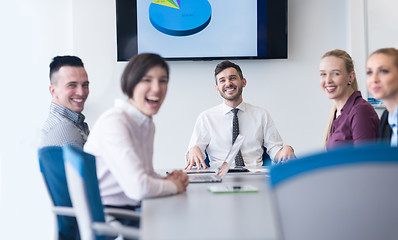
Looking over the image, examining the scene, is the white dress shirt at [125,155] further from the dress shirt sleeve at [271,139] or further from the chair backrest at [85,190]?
the dress shirt sleeve at [271,139]

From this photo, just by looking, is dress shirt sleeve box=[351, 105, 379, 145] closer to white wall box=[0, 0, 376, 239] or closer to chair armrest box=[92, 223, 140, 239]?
chair armrest box=[92, 223, 140, 239]

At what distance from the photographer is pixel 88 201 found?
1627mm

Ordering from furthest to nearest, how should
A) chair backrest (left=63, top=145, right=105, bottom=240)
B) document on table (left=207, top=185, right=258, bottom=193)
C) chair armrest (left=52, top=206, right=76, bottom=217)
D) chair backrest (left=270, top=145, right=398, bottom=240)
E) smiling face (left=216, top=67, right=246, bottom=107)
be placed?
smiling face (left=216, top=67, right=246, bottom=107), chair armrest (left=52, top=206, right=76, bottom=217), document on table (left=207, top=185, right=258, bottom=193), chair backrest (left=63, top=145, right=105, bottom=240), chair backrest (left=270, top=145, right=398, bottom=240)

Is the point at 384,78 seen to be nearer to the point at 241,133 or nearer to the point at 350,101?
the point at 350,101

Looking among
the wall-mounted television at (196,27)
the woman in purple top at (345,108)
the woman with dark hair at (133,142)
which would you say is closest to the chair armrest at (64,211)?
the woman with dark hair at (133,142)

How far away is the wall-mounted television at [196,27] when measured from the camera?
185 inches

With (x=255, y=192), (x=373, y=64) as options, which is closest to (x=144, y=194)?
(x=255, y=192)

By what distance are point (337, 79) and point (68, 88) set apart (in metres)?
1.77

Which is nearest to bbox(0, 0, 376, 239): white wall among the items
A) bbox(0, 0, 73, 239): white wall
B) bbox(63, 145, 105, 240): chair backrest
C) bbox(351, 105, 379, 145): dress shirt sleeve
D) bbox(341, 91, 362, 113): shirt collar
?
bbox(0, 0, 73, 239): white wall

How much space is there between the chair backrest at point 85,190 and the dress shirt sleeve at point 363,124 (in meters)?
1.70

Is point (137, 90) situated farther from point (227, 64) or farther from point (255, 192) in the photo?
point (227, 64)

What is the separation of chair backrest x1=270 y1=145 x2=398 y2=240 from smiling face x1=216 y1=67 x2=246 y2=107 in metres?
2.90

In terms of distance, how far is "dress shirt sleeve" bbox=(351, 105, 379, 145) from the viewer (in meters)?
2.79

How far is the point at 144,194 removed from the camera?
194 centimetres
